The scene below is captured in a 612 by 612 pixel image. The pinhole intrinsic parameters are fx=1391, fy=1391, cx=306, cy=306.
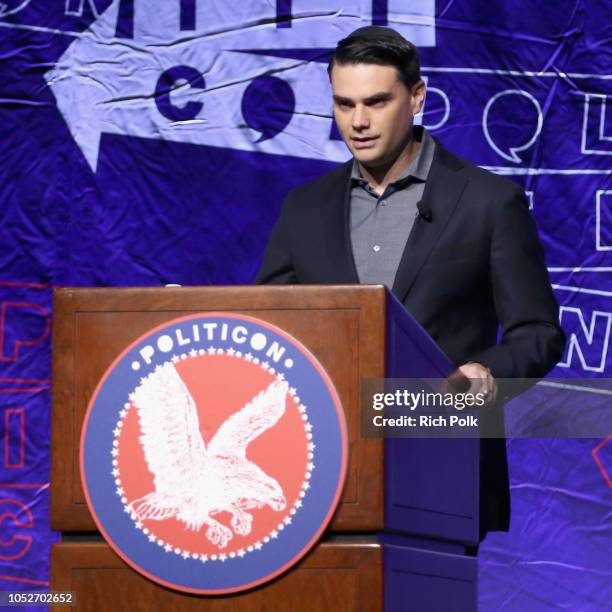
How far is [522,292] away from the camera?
2035mm

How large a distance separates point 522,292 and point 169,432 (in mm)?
686

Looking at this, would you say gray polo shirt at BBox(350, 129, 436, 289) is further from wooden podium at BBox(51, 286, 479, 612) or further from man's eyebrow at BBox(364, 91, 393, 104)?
wooden podium at BBox(51, 286, 479, 612)

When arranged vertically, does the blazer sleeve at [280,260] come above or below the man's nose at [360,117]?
below

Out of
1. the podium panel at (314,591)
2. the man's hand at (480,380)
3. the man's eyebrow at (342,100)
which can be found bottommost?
the podium panel at (314,591)

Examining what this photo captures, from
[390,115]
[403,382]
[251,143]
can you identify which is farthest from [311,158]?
[403,382]

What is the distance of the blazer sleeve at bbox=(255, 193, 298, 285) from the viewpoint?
7.09ft

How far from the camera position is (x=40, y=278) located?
10.8 feet

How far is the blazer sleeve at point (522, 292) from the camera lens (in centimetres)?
198

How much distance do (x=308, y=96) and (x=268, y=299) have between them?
179cm

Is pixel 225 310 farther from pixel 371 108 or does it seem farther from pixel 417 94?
pixel 417 94

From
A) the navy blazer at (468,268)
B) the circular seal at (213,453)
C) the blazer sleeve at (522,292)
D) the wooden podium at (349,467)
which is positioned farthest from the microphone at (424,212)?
the circular seal at (213,453)

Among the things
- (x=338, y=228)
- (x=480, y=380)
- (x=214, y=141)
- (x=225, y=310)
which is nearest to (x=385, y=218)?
(x=338, y=228)

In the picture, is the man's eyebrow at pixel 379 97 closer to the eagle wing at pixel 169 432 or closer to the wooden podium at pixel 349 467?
the wooden podium at pixel 349 467

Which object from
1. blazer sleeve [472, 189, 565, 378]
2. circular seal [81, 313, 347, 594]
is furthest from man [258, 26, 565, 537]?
circular seal [81, 313, 347, 594]
